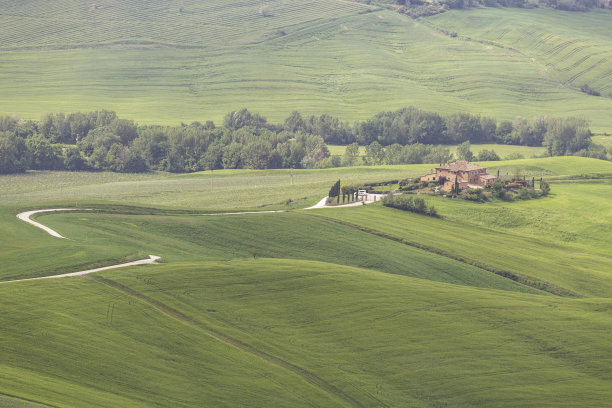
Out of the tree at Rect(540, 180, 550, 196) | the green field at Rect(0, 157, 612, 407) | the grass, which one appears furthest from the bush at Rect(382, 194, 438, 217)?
the grass

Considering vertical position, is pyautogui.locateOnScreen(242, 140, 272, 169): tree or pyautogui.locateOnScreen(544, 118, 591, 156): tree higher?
pyautogui.locateOnScreen(544, 118, 591, 156): tree

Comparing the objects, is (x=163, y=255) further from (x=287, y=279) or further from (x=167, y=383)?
(x=167, y=383)

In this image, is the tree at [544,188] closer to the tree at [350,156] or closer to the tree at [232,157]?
the tree at [350,156]

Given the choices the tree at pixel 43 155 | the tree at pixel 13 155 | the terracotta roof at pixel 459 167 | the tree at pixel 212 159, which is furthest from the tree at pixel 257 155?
the terracotta roof at pixel 459 167

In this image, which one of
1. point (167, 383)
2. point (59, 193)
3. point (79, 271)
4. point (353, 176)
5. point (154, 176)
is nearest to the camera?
point (167, 383)

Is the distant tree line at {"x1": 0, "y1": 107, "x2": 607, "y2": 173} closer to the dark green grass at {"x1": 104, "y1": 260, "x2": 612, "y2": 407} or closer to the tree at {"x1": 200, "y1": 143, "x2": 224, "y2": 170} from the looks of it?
the tree at {"x1": 200, "y1": 143, "x2": 224, "y2": 170}

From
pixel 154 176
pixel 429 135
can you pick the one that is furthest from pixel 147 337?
pixel 429 135
